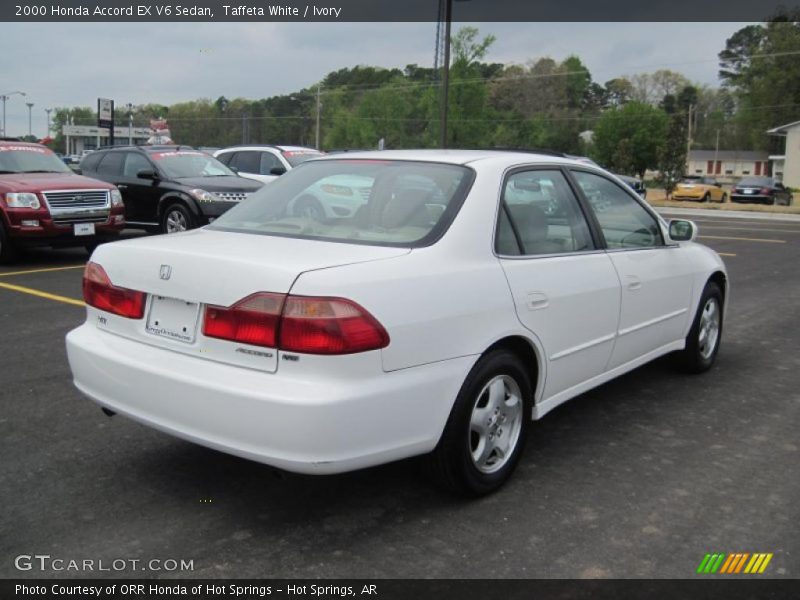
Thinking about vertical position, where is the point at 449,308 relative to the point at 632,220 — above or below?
below

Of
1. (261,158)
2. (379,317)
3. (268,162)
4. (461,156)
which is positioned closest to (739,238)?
(268,162)

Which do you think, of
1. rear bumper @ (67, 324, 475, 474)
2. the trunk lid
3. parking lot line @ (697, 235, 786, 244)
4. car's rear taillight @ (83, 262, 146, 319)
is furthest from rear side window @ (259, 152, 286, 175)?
rear bumper @ (67, 324, 475, 474)

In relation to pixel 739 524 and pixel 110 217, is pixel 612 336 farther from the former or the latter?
pixel 110 217

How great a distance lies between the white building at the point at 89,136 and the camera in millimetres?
105062

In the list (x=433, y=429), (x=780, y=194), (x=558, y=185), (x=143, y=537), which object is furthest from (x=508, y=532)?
(x=780, y=194)

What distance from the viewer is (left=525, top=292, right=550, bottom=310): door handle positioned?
3723 millimetres

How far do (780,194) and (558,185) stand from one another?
37781mm

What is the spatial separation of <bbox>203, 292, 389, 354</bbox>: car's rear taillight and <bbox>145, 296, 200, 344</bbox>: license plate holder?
301 mm

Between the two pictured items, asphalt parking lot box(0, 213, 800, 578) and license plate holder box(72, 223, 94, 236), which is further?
license plate holder box(72, 223, 94, 236)

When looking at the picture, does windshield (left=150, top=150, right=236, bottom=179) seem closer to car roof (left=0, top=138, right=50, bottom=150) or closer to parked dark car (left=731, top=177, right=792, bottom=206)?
car roof (left=0, top=138, right=50, bottom=150)

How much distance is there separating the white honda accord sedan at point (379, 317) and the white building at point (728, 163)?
98729 millimetres

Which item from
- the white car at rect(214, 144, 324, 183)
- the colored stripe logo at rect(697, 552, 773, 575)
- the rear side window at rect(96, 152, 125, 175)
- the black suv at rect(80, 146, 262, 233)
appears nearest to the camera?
the colored stripe logo at rect(697, 552, 773, 575)

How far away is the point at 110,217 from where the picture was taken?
11.3 m

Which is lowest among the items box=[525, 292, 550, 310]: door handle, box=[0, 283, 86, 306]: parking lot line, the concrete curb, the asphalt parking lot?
the asphalt parking lot
